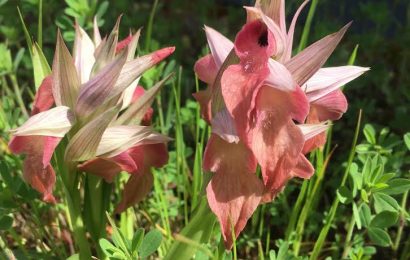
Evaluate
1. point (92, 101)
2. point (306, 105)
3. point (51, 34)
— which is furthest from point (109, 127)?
point (51, 34)

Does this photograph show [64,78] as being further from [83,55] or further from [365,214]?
[365,214]

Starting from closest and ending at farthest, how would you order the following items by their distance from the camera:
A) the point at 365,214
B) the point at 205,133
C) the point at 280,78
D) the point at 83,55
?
1. the point at 280,78
2. the point at 83,55
3. the point at 365,214
4. the point at 205,133

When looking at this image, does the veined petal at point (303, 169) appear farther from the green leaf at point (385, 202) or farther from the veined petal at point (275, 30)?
the green leaf at point (385, 202)

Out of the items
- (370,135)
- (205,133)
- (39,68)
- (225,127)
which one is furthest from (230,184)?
(205,133)

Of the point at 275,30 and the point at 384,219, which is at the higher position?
the point at 275,30

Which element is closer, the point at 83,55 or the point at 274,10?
the point at 274,10

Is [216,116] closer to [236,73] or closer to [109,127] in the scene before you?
[236,73]

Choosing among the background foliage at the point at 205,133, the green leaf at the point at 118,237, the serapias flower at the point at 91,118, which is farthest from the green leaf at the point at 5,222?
A: the green leaf at the point at 118,237
